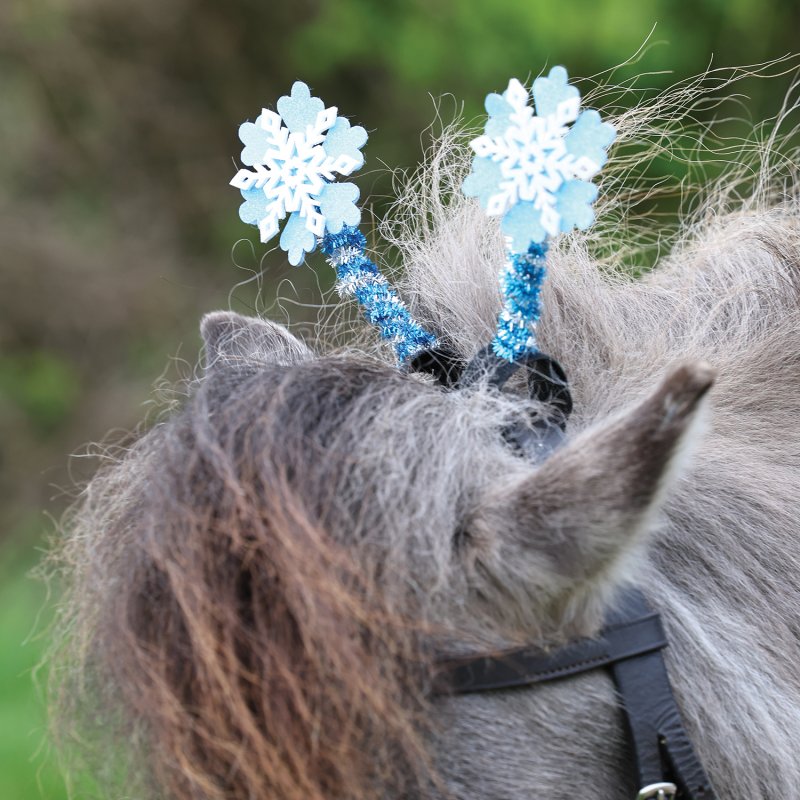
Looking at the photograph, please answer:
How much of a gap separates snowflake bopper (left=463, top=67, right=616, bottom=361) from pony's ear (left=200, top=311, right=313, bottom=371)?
0.49m

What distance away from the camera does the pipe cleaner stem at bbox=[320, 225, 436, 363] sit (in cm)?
145

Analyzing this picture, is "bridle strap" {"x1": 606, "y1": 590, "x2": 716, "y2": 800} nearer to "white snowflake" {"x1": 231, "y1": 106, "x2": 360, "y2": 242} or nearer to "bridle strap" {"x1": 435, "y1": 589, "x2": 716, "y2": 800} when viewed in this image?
"bridle strap" {"x1": 435, "y1": 589, "x2": 716, "y2": 800}

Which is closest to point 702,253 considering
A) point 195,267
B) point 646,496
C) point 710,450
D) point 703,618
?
point 710,450

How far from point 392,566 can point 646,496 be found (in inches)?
10.9

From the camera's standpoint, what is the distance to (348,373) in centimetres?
123

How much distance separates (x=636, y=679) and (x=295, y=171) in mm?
822

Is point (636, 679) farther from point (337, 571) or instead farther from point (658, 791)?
point (337, 571)

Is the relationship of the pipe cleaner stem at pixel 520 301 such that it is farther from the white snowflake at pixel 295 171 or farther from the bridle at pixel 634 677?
the white snowflake at pixel 295 171

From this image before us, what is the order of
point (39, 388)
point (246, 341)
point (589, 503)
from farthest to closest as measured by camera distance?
point (39, 388)
point (246, 341)
point (589, 503)

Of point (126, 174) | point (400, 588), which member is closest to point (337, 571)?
point (400, 588)

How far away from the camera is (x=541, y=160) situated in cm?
115

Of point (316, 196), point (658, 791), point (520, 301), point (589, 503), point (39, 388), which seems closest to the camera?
point (589, 503)

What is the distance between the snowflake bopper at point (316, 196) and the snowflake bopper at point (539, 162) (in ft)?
0.81

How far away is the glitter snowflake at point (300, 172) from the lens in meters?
1.39
